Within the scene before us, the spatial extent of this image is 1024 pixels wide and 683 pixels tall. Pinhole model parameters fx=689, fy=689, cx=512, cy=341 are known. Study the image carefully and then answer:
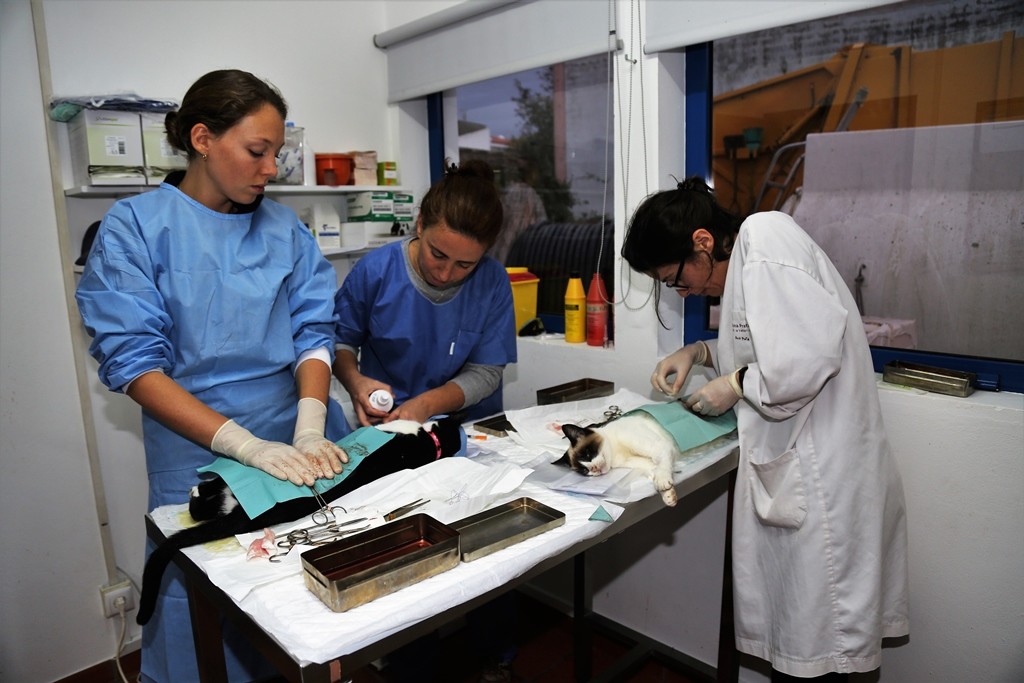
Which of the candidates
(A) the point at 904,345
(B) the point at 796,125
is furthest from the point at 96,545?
(B) the point at 796,125

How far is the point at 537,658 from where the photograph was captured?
8.76 ft

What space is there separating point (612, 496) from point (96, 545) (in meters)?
2.19

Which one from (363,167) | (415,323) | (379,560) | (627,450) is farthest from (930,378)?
(363,167)

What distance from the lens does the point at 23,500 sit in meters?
2.47

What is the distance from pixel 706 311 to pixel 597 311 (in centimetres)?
41

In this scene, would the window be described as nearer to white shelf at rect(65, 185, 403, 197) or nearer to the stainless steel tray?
the stainless steel tray

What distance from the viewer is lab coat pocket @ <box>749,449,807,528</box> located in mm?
1660

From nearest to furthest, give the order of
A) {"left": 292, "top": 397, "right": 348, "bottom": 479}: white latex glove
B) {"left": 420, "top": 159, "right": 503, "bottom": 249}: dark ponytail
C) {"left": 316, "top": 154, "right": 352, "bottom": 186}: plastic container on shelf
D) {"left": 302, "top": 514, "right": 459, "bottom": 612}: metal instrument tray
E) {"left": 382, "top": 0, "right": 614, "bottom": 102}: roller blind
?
1. {"left": 302, "top": 514, "right": 459, "bottom": 612}: metal instrument tray
2. {"left": 292, "top": 397, "right": 348, "bottom": 479}: white latex glove
3. {"left": 420, "top": 159, "right": 503, "bottom": 249}: dark ponytail
4. {"left": 382, "top": 0, "right": 614, "bottom": 102}: roller blind
5. {"left": 316, "top": 154, "right": 352, "bottom": 186}: plastic container on shelf

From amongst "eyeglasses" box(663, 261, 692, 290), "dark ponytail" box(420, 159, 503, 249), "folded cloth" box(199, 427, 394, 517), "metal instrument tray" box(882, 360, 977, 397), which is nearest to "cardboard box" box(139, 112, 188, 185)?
"dark ponytail" box(420, 159, 503, 249)

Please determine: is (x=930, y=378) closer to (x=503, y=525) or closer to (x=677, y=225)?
(x=677, y=225)

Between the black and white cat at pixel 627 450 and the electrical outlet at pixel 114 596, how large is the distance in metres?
2.01

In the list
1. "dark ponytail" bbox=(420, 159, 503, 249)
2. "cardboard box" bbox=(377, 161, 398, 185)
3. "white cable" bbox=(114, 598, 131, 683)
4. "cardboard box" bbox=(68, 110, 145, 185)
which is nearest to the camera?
"dark ponytail" bbox=(420, 159, 503, 249)

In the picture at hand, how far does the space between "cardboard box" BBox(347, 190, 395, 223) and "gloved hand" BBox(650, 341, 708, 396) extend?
164 centimetres

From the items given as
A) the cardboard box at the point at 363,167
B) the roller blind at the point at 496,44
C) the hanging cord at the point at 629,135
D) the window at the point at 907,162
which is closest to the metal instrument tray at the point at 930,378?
the window at the point at 907,162
